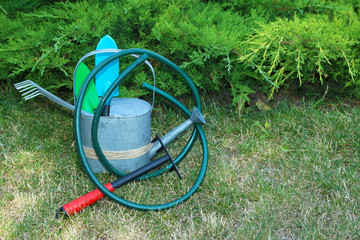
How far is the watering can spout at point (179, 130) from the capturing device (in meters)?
1.92

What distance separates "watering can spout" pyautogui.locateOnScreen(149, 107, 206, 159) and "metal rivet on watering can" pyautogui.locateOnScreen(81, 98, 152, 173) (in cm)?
5

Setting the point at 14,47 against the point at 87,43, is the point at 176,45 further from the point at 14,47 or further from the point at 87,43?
the point at 14,47

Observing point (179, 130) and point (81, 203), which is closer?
point (81, 203)

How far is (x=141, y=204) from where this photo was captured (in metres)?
1.78

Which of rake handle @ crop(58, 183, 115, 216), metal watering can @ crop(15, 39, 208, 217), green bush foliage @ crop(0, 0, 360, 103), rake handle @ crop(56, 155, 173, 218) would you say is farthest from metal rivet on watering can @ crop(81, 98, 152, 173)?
green bush foliage @ crop(0, 0, 360, 103)

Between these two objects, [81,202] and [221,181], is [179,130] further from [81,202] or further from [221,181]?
[81,202]

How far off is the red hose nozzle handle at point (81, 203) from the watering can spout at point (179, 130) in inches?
15.2

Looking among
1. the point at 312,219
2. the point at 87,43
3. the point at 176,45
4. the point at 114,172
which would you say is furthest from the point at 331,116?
the point at 87,43

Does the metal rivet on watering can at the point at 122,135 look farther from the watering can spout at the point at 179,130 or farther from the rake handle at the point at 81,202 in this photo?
the rake handle at the point at 81,202

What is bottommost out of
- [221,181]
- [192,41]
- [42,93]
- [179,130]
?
[221,181]

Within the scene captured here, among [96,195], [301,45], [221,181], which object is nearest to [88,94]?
[96,195]

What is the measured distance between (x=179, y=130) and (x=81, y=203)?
2.06ft

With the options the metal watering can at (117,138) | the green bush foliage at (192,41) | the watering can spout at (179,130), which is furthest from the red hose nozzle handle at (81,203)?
the green bush foliage at (192,41)

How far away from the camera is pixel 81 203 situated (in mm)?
1712
